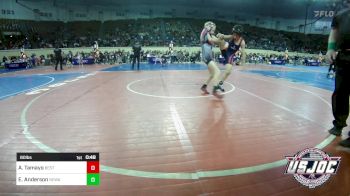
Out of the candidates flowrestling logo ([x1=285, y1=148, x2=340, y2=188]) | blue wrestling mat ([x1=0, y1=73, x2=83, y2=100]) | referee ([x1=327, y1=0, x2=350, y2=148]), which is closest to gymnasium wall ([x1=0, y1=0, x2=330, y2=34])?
blue wrestling mat ([x1=0, y1=73, x2=83, y2=100])

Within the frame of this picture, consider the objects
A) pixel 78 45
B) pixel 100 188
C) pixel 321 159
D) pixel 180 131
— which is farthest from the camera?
pixel 78 45

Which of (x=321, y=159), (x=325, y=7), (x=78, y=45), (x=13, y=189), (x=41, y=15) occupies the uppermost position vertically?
(x=325, y=7)

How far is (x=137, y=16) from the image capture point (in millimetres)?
38906

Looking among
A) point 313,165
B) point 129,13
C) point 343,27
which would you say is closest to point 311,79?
point 343,27

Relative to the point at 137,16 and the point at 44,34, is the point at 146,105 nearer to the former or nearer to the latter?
the point at 44,34

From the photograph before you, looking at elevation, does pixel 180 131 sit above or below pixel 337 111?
below

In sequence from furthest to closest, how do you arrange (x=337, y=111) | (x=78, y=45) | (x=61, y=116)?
(x=78, y=45) → (x=61, y=116) → (x=337, y=111)

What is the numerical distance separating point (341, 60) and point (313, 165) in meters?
2.36

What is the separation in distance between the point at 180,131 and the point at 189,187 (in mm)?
1977

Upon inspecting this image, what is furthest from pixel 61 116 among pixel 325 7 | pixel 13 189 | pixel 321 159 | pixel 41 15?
pixel 325 7
